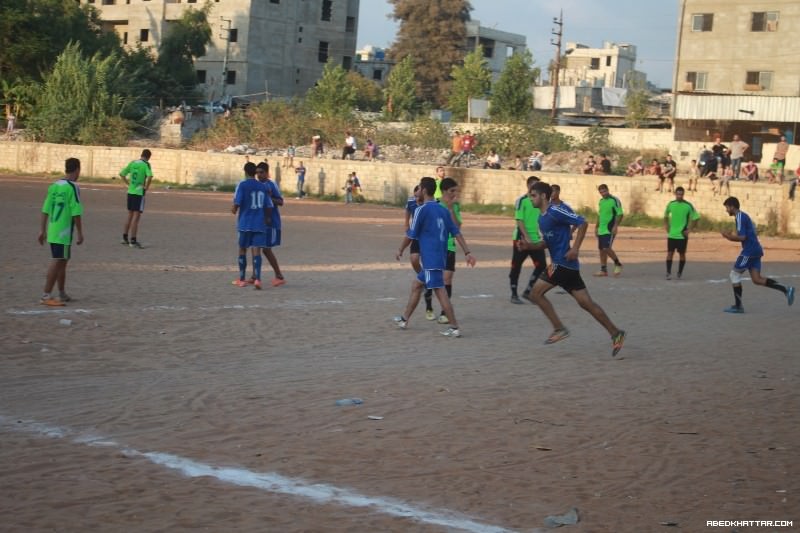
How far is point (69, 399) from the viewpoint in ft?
24.5

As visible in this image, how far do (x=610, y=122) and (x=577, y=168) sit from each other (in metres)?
24.0

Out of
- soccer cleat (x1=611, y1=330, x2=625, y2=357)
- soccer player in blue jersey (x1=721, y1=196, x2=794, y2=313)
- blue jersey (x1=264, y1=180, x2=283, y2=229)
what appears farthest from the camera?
blue jersey (x1=264, y1=180, x2=283, y2=229)

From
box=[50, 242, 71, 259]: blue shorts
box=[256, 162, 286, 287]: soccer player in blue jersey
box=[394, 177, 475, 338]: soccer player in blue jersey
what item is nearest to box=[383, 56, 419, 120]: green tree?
box=[256, 162, 286, 287]: soccer player in blue jersey

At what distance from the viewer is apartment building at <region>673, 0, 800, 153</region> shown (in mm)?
53156

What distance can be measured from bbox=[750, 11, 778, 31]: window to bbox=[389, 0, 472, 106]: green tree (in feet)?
116

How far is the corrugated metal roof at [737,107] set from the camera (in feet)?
170

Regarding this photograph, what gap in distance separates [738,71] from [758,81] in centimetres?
127

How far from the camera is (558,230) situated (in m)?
10.4

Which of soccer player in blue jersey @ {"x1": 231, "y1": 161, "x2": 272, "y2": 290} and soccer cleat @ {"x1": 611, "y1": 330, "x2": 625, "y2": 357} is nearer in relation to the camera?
soccer cleat @ {"x1": 611, "y1": 330, "x2": 625, "y2": 357}

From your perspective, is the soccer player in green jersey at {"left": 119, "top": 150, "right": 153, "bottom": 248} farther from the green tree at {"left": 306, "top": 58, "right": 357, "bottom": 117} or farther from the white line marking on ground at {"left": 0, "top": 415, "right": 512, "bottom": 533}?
the green tree at {"left": 306, "top": 58, "right": 357, "bottom": 117}

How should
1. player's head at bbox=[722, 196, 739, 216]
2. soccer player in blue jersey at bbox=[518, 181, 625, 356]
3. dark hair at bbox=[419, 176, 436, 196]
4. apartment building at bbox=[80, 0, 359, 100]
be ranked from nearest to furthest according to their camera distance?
soccer player in blue jersey at bbox=[518, 181, 625, 356], dark hair at bbox=[419, 176, 436, 196], player's head at bbox=[722, 196, 739, 216], apartment building at bbox=[80, 0, 359, 100]

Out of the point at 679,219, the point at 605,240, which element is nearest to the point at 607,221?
the point at 605,240

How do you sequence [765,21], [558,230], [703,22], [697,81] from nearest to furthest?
[558,230], [765,21], [703,22], [697,81]

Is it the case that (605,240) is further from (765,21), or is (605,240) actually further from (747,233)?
(765,21)
